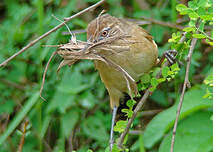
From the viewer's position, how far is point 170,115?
3.39 m

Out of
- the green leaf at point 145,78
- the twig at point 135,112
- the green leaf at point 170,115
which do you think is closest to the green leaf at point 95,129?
the green leaf at point 170,115

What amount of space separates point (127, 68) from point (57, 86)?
1.60 metres

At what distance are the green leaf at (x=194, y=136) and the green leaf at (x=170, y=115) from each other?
8 cm

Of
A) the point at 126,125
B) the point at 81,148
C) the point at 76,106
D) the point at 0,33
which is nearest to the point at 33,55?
the point at 0,33

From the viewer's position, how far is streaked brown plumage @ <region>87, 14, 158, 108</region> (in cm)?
281

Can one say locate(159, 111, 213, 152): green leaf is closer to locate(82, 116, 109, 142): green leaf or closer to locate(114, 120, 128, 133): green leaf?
locate(114, 120, 128, 133): green leaf

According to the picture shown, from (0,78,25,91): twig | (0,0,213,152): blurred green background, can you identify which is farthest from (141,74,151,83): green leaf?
(0,78,25,91): twig

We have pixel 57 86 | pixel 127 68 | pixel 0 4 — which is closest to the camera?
pixel 127 68

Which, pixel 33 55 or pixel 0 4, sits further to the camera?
pixel 0 4

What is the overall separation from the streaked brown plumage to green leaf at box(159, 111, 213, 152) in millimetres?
597

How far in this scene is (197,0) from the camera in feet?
7.84

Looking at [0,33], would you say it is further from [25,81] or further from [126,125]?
[126,125]

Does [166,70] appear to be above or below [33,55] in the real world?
above

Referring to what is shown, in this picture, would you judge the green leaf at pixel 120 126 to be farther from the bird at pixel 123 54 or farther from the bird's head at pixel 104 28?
the bird's head at pixel 104 28
